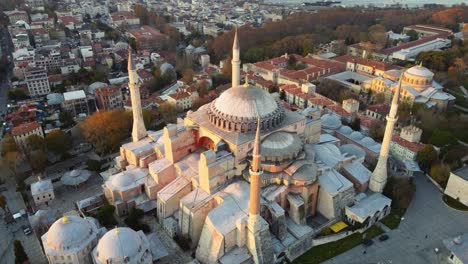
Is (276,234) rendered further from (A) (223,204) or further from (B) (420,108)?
(B) (420,108)

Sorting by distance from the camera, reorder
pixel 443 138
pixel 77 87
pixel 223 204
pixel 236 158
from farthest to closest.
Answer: pixel 77 87 → pixel 443 138 → pixel 236 158 → pixel 223 204

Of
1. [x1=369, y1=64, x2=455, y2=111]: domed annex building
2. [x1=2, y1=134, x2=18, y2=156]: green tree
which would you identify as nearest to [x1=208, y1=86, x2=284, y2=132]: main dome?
[x1=2, y1=134, x2=18, y2=156]: green tree

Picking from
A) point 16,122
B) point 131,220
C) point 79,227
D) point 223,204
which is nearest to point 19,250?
point 79,227

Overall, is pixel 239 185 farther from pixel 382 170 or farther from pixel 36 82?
pixel 36 82

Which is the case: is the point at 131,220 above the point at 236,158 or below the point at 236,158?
below

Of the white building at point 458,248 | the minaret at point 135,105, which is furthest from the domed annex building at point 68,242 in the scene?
the white building at point 458,248

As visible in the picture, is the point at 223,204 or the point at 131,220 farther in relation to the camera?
the point at 131,220

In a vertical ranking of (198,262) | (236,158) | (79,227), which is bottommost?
(198,262)

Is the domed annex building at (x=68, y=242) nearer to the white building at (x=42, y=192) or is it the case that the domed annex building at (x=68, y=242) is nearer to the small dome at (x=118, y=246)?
the small dome at (x=118, y=246)
